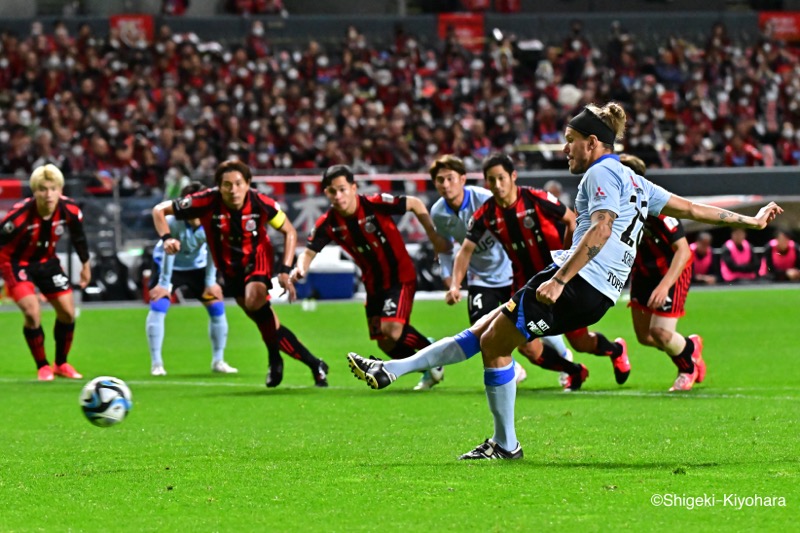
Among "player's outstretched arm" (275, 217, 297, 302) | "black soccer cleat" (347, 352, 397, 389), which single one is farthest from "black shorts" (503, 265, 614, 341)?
"player's outstretched arm" (275, 217, 297, 302)

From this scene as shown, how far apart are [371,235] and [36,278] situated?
3.88m

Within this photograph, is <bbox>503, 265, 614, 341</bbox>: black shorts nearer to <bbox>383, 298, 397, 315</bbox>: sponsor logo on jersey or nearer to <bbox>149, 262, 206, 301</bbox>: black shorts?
<bbox>383, 298, 397, 315</bbox>: sponsor logo on jersey

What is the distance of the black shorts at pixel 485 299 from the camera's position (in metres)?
12.3

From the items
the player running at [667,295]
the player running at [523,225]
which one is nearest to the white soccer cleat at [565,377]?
the player running at [523,225]

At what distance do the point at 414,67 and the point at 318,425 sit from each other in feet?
88.2

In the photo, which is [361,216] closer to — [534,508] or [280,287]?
[280,287]

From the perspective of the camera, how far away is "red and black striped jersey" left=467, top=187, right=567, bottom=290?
452 inches

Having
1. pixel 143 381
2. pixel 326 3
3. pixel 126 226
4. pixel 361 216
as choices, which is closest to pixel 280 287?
pixel 361 216

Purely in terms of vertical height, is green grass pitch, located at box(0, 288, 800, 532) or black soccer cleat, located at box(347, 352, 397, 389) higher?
black soccer cleat, located at box(347, 352, 397, 389)

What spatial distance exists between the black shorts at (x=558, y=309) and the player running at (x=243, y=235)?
17.3 ft

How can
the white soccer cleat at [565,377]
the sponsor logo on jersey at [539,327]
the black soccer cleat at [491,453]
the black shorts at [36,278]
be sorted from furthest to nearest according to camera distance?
1. the black shorts at [36,278]
2. the white soccer cleat at [565,377]
3. the black soccer cleat at [491,453]
4. the sponsor logo on jersey at [539,327]

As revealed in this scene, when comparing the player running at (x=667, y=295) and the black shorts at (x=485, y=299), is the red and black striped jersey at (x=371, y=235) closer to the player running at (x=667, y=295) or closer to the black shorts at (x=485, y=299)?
the black shorts at (x=485, y=299)

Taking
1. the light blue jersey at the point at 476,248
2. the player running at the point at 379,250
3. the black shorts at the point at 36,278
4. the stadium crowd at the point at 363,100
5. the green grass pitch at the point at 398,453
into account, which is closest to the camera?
the green grass pitch at the point at 398,453

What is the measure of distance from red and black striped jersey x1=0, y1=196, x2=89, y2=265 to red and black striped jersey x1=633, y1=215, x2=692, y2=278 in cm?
603
